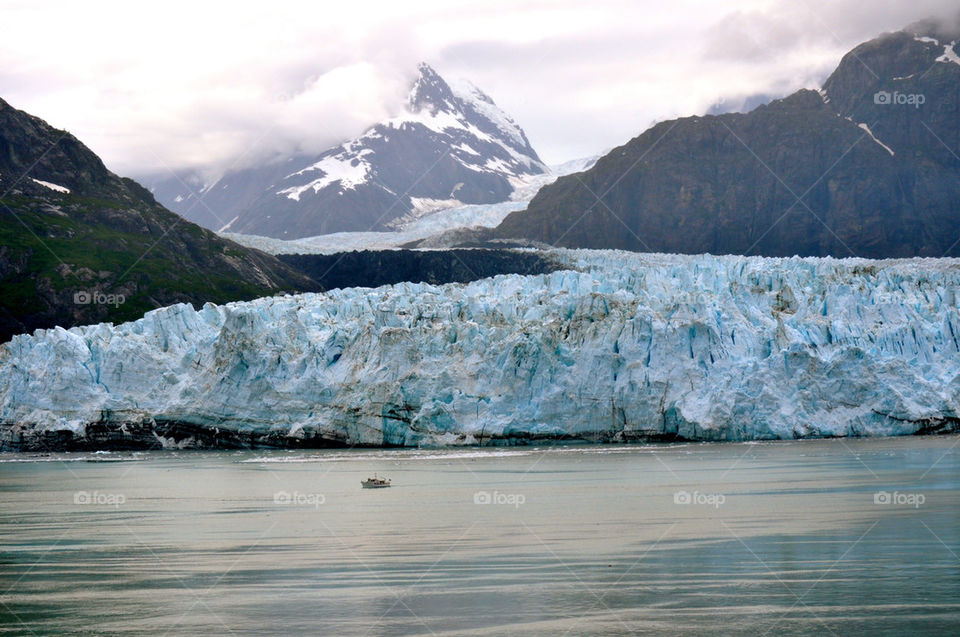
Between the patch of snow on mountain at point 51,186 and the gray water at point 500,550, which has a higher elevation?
the patch of snow on mountain at point 51,186

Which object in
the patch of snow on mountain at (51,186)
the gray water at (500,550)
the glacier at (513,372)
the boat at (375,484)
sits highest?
the patch of snow on mountain at (51,186)

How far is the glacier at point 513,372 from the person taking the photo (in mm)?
48344

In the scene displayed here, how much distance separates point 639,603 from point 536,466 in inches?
970

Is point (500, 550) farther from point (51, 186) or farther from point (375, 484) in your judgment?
point (51, 186)

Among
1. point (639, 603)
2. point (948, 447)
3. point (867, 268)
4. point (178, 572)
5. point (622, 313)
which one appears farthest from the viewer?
point (867, 268)

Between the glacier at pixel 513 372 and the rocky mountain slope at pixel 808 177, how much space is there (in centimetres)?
7362

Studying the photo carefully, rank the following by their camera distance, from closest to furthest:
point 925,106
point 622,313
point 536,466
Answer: point 536,466 < point 622,313 < point 925,106

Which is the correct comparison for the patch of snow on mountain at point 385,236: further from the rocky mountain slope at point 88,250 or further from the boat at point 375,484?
the boat at point 375,484

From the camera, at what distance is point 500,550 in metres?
23.4

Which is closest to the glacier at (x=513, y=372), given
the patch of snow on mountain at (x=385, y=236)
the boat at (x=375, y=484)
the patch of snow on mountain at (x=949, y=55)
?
the boat at (x=375, y=484)

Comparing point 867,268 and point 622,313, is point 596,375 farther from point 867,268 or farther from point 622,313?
point 867,268

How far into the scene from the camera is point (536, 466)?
42375 mm

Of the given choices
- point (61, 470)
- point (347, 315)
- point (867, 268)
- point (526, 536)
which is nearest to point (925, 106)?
point (867, 268)

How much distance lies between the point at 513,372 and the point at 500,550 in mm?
26037
